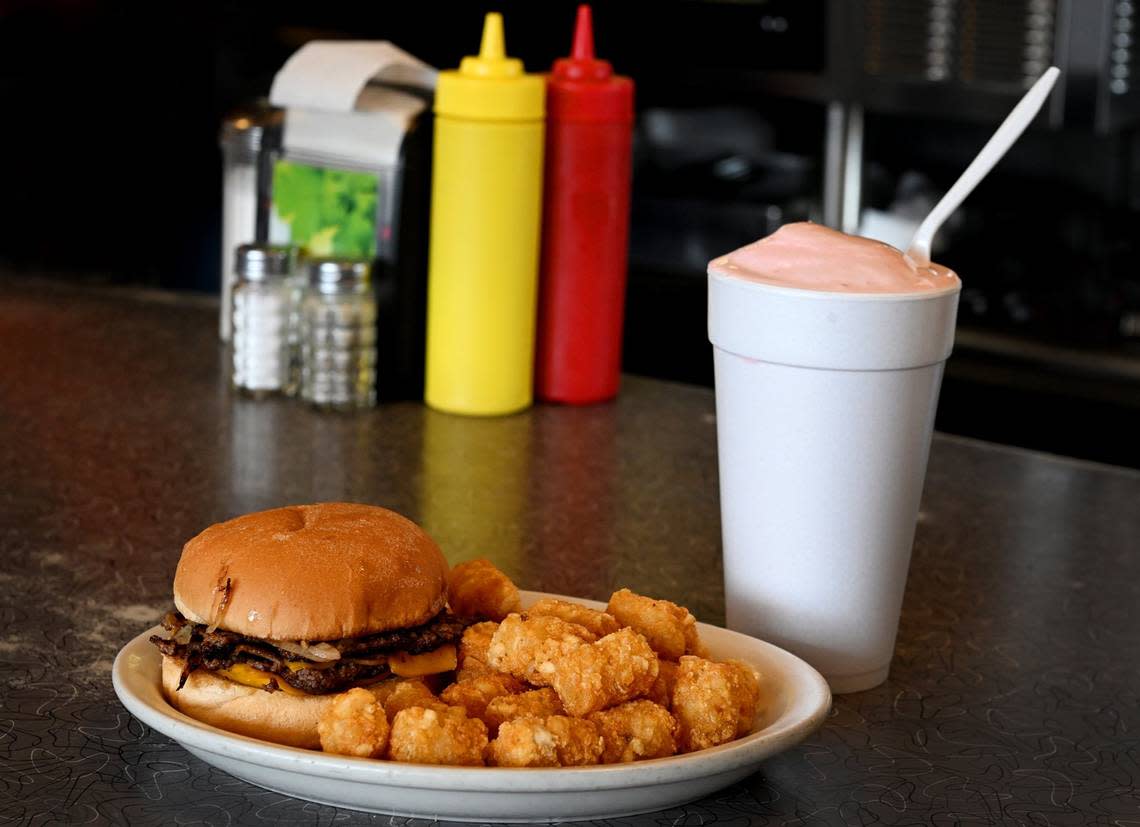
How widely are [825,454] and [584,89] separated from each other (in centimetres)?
82

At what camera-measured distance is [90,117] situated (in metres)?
3.15

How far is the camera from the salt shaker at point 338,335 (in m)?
1.62

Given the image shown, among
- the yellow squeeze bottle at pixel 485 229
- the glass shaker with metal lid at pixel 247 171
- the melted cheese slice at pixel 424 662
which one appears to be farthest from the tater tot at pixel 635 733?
the glass shaker with metal lid at pixel 247 171

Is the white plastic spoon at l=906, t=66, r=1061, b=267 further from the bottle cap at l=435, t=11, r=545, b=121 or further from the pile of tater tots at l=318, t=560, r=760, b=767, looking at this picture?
the bottle cap at l=435, t=11, r=545, b=121

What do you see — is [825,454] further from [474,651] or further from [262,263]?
[262,263]

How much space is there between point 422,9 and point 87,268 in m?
0.86

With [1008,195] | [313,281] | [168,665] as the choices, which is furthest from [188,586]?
[1008,195]

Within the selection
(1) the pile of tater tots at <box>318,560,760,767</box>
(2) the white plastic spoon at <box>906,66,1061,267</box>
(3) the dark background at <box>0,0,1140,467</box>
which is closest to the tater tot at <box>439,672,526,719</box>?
(1) the pile of tater tots at <box>318,560,760,767</box>

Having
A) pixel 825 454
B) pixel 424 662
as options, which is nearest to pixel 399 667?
pixel 424 662

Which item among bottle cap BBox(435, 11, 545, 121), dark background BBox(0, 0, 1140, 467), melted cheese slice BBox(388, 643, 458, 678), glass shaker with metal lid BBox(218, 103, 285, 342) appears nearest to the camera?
melted cheese slice BBox(388, 643, 458, 678)

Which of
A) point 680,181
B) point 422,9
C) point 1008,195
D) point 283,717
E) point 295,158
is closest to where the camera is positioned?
point 283,717

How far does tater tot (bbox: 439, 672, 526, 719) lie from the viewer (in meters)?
0.82

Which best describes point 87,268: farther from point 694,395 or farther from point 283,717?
point 283,717

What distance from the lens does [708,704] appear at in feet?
2.66
